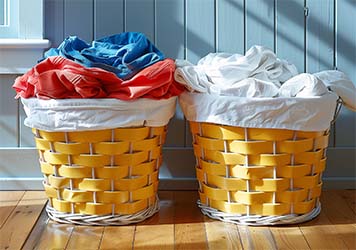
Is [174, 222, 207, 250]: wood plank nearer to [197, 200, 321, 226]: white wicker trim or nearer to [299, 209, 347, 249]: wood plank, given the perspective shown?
[197, 200, 321, 226]: white wicker trim

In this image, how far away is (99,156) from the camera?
1.42 metres

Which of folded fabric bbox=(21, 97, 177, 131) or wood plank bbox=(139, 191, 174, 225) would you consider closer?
folded fabric bbox=(21, 97, 177, 131)

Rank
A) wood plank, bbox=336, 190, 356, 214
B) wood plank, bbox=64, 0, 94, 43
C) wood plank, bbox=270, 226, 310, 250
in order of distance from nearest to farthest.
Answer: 1. wood plank, bbox=270, 226, 310, 250
2. wood plank, bbox=336, 190, 356, 214
3. wood plank, bbox=64, 0, 94, 43

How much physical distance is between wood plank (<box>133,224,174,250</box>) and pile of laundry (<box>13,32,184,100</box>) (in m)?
0.34

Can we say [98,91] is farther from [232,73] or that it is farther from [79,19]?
[79,19]

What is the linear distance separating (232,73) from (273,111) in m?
0.17

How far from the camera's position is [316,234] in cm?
140

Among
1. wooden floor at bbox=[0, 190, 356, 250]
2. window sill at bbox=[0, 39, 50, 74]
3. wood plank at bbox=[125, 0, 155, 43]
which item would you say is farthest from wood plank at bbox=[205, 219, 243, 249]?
window sill at bbox=[0, 39, 50, 74]

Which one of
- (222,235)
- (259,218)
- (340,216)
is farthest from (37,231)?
(340,216)

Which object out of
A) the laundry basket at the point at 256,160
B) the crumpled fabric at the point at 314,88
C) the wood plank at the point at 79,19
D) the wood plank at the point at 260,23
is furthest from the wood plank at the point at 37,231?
the wood plank at the point at 260,23

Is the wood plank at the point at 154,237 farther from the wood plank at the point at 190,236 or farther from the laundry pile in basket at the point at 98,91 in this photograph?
the laundry pile in basket at the point at 98,91

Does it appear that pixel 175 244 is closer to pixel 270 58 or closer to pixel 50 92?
pixel 50 92

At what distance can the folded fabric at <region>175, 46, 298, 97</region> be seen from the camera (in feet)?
4.79

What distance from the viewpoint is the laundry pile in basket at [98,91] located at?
1385 mm
